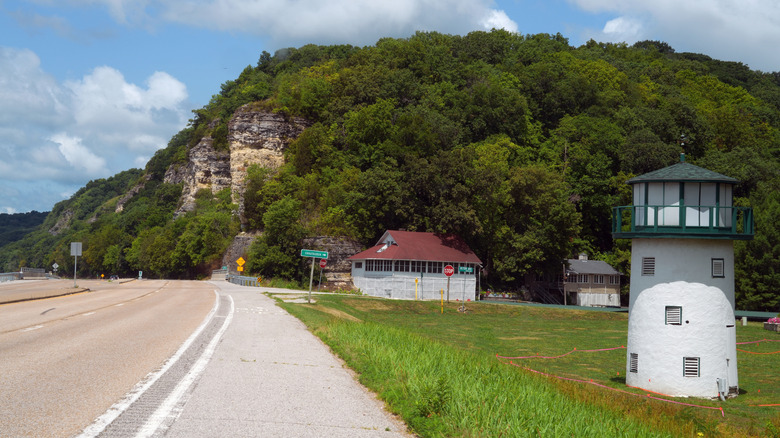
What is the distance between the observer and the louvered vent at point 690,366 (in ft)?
77.3

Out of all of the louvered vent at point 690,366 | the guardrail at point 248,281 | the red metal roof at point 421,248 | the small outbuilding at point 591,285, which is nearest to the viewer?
the louvered vent at point 690,366

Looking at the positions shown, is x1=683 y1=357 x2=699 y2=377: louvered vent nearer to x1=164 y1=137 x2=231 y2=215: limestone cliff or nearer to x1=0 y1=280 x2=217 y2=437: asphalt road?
x1=0 y1=280 x2=217 y2=437: asphalt road

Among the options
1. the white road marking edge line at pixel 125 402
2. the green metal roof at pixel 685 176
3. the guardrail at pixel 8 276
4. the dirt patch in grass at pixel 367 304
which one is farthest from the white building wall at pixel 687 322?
the guardrail at pixel 8 276

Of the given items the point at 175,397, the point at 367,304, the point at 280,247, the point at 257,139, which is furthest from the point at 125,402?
the point at 257,139

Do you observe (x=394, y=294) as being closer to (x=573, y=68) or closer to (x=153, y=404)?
(x=153, y=404)

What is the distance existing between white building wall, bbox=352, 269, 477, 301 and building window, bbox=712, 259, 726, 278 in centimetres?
4040

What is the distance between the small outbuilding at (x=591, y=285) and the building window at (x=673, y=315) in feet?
171

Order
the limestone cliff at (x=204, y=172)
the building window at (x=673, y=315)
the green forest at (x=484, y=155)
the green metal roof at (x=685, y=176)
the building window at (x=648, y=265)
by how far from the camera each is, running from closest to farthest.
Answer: the building window at (x=673, y=315) → the building window at (x=648, y=265) → the green metal roof at (x=685, y=176) → the green forest at (x=484, y=155) → the limestone cliff at (x=204, y=172)

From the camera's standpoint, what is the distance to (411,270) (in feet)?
215

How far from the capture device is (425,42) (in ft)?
409

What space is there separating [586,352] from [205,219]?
86843 millimetres

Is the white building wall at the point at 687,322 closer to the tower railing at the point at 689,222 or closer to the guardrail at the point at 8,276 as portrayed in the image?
the tower railing at the point at 689,222

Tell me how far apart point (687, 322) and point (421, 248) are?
4396 centimetres

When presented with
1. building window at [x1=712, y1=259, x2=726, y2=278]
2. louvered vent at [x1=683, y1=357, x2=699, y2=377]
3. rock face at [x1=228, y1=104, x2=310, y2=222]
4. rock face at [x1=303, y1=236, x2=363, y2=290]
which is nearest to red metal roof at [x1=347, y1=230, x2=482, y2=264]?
rock face at [x1=303, y1=236, x2=363, y2=290]
